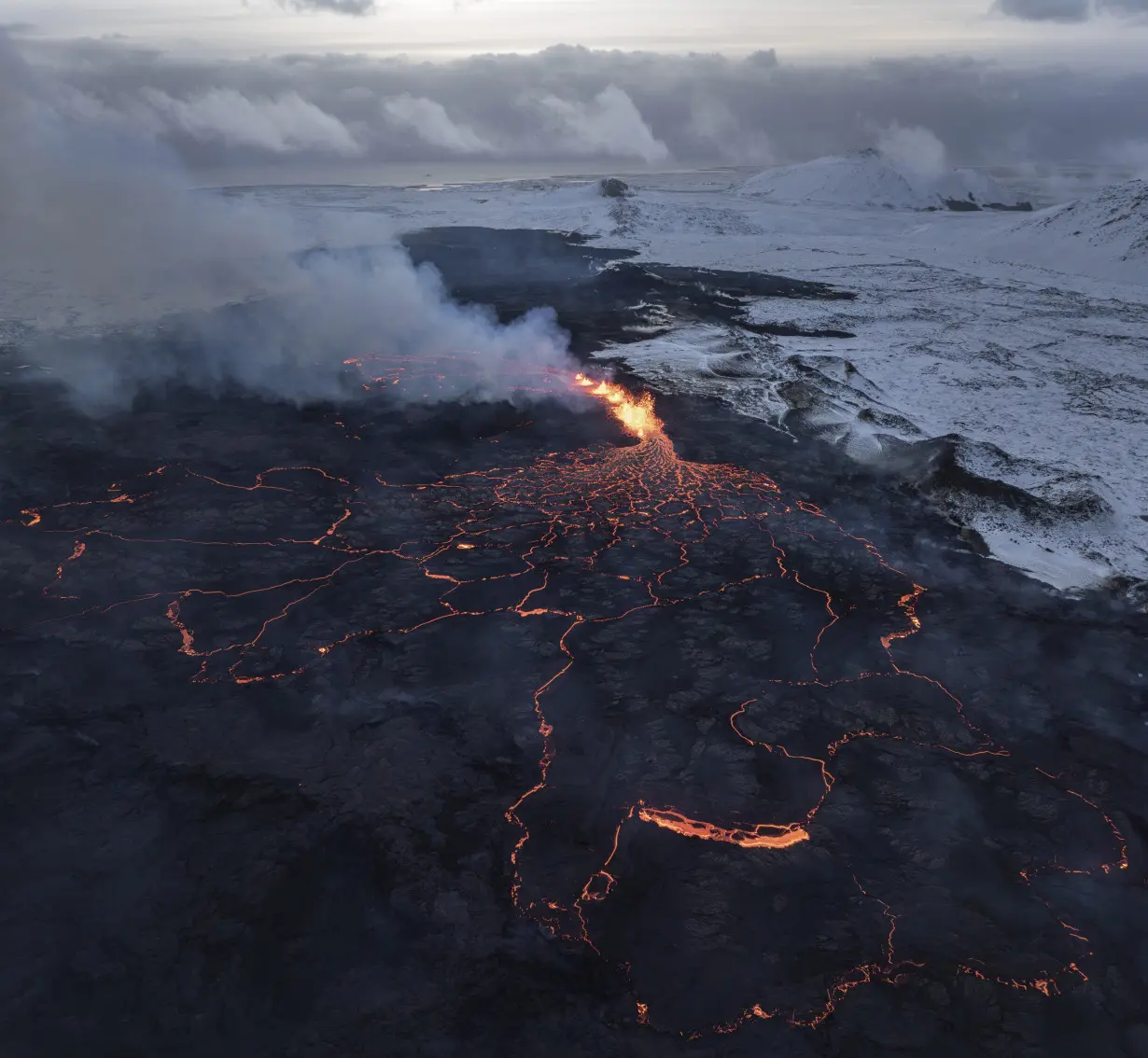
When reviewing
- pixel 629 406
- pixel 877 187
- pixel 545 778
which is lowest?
pixel 877 187

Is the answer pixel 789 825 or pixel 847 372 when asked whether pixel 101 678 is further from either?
pixel 847 372

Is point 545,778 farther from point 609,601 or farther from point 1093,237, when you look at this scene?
point 1093,237

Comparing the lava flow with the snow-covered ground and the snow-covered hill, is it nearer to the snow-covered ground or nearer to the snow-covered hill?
the snow-covered ground

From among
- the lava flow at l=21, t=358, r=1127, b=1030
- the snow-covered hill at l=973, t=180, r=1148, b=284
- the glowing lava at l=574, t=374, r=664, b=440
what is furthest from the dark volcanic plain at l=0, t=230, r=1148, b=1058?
the snow-covered hill at l=973, t=180, r=1148, b=284

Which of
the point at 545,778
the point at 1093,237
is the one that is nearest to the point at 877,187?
the point at 1093,237

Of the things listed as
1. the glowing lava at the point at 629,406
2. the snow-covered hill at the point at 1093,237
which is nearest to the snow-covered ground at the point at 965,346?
the snow-covered hill at the point at 1093,237

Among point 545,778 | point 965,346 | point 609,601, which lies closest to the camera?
point 545,778

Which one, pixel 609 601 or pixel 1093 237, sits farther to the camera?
pixel 1093 237
